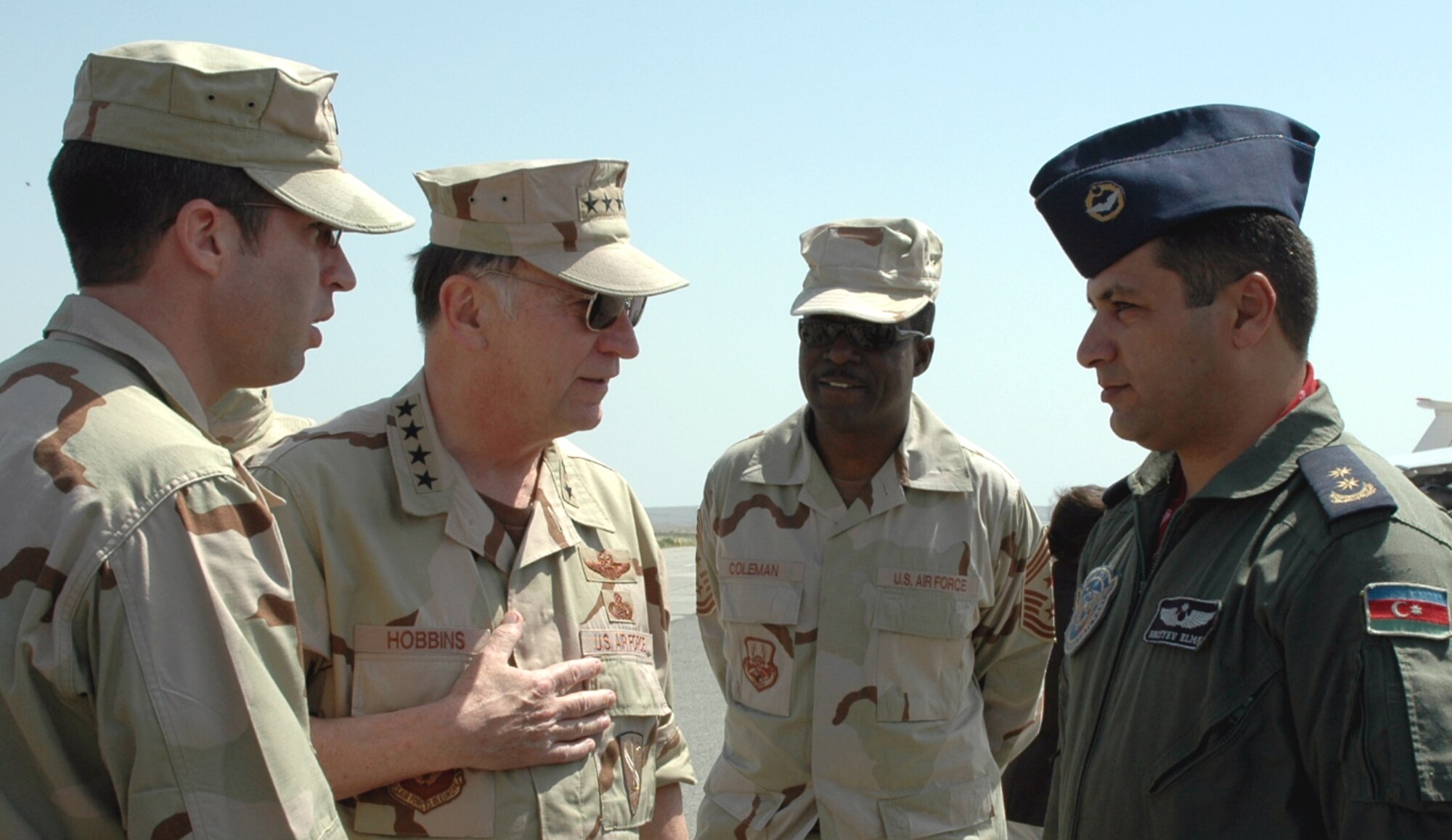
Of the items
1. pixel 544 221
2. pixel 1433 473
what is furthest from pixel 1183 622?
pixel 1433 473

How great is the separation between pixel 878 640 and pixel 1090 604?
4.25 feet

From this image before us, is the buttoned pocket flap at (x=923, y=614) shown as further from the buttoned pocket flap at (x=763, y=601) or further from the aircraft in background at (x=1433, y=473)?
the aircraft in background at (x=1433, y=473)

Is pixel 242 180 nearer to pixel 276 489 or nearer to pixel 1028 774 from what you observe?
pixel 276 489

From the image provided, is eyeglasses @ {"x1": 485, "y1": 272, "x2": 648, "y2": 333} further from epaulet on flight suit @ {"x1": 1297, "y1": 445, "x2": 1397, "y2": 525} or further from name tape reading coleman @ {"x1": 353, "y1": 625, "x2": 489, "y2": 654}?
epaulet on flight suit @ {"x1": 1297, "y1": 445, "x2": 1397, "y2": 525}

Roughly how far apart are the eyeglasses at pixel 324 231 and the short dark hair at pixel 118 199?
0.05 m

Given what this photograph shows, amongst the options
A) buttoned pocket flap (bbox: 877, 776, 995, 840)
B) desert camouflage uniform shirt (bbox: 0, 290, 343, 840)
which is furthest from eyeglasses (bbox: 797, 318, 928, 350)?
desert camouflage uniform shirt (bbox: 0, 290, 343, 840)

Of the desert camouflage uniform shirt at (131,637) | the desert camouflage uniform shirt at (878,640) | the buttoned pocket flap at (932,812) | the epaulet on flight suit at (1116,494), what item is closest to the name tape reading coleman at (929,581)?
the desert camouflage uniform shirt at (878,640)

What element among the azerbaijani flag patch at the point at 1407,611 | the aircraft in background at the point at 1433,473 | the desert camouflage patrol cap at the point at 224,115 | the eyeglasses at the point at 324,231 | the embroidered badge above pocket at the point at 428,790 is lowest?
the aircraft in background at the point at 1433,473

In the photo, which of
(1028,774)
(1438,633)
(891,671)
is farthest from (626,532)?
(1028,774)

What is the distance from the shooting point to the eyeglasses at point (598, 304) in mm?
A: 2854

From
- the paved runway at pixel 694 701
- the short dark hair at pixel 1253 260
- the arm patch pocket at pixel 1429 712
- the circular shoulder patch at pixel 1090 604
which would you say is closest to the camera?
the arm patch pocket at pixel 1429 712

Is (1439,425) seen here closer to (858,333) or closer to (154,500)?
(858,333)

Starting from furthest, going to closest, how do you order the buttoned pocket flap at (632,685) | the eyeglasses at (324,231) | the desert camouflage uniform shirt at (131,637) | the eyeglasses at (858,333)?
the eyeglasses at (858,333)
the buttoned pocket flap at (632,685)
the eyeglasses at (324,231)
the desert camouflage uniform shirt at (131,637)

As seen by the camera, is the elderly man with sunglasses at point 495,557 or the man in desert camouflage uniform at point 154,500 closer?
the man in desert camouflage uniform at point 154,500
